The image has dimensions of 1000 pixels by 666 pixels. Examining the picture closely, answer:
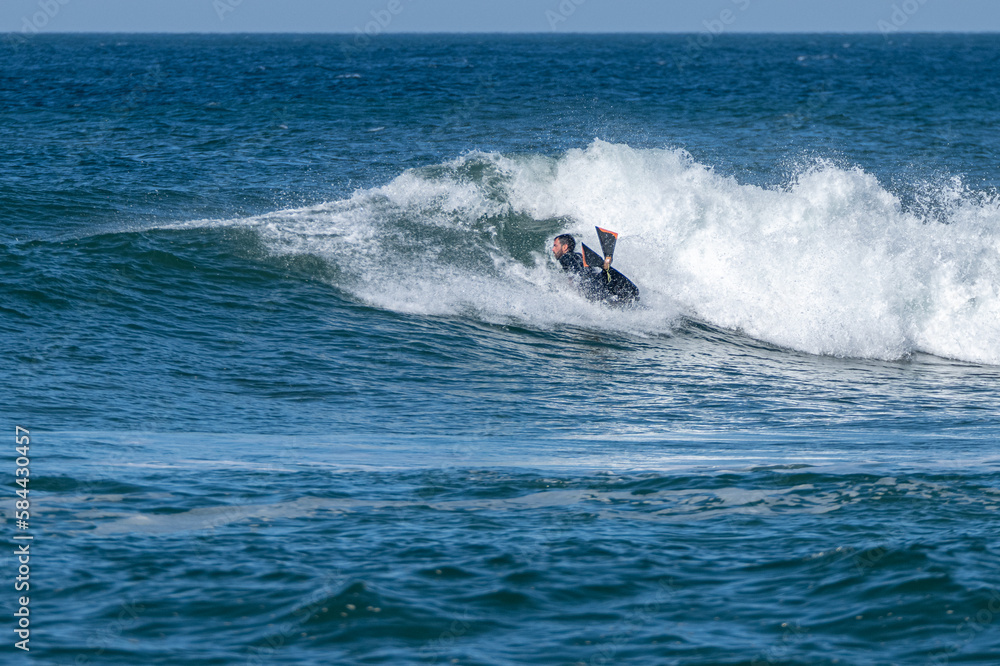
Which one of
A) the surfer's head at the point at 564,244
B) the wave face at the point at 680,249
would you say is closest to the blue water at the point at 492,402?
the wave face at the point at 680,249

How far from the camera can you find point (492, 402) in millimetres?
10617

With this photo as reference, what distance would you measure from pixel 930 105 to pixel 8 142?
32.1m

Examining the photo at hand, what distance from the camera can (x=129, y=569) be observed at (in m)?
5.54

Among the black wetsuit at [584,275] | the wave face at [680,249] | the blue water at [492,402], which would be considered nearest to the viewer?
the blue water at [492,402]

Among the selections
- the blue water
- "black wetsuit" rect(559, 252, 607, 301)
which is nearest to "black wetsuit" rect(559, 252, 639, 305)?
"black wetsuit" rect(559, 252, 607, 301)

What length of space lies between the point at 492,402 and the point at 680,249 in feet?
22.5

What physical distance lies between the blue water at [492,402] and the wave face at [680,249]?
6 centimetres

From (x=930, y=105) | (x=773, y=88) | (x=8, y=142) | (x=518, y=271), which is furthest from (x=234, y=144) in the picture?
(x=773, y=88)

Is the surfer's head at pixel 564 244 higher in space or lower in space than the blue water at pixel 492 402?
higher

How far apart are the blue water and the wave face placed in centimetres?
6

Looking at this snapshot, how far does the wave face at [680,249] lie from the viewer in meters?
14.3

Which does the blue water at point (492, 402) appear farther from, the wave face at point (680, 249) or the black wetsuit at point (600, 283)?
the black wetsuit at point (600, 283)

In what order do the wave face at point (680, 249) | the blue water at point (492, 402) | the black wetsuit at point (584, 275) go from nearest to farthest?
the blue water at point (492, 402) → the wave face at point (680, 249) → the black wetsuit at point (584, 275)

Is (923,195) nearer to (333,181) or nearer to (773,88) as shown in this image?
(333,181)
